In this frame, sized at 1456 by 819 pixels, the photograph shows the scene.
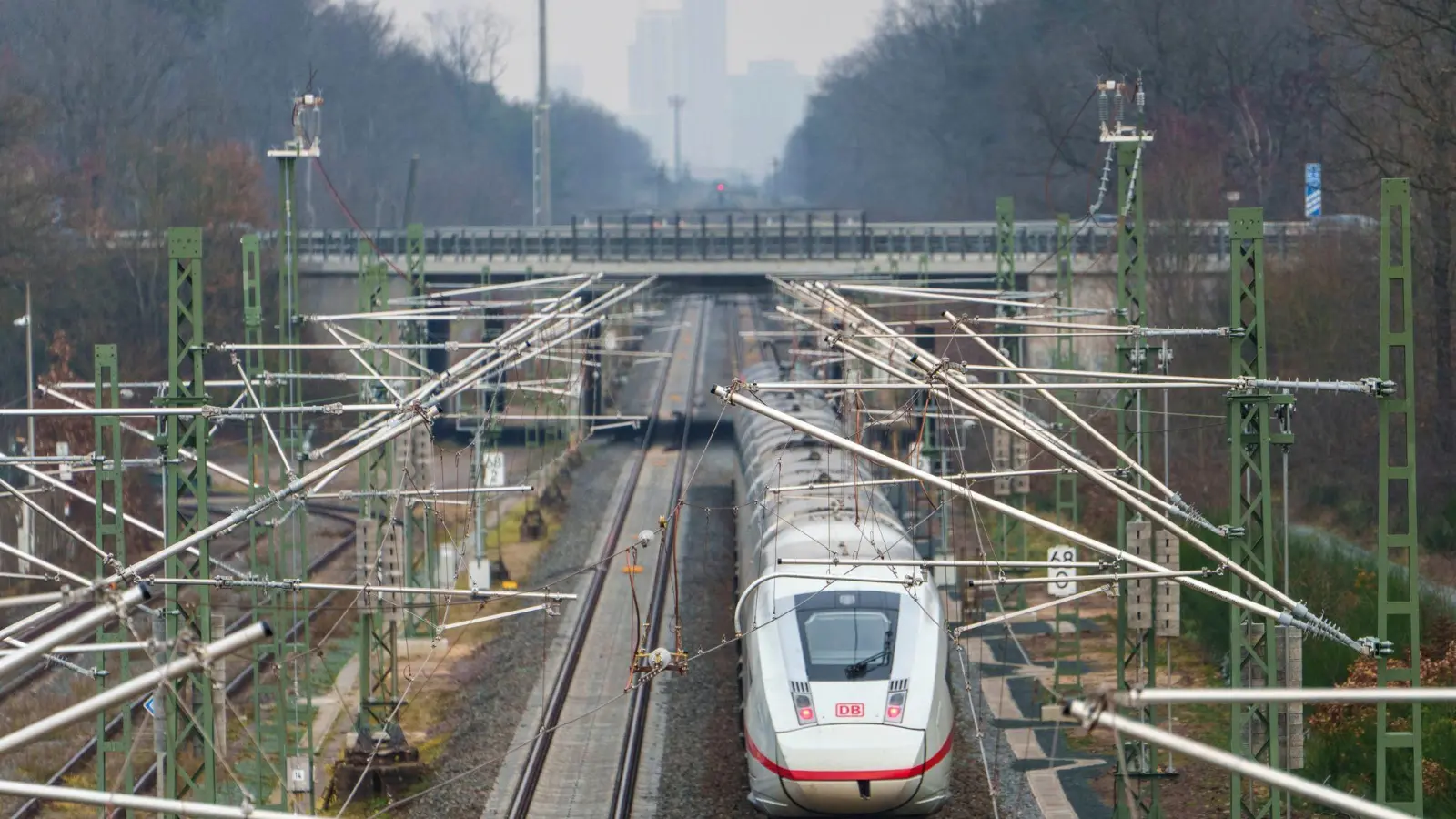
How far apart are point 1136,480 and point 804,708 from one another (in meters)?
4.71

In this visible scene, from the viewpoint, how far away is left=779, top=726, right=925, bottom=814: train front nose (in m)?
17.1

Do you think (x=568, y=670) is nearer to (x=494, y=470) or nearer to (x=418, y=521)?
(x=494, y=470)

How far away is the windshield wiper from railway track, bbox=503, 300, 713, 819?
1976 millimetres

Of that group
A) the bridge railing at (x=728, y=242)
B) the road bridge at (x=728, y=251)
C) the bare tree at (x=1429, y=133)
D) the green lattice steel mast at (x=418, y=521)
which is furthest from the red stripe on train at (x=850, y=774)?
the bridge railing at (x=728, y=242)

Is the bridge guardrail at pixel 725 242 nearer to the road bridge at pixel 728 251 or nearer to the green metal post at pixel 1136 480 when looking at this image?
the road bridge at pixel 728 251

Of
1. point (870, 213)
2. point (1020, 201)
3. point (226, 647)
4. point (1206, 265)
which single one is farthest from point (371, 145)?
point (226, 647)

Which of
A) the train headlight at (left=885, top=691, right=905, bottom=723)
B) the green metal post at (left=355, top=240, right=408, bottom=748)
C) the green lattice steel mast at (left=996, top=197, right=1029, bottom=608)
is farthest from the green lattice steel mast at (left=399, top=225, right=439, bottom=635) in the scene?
the green lattice steel mast at (left=996, top=197, right=1029, bottom=608)

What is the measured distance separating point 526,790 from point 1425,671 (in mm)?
10366

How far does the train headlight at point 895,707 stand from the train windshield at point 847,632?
0.27 meters

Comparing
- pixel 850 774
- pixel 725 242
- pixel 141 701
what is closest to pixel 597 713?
pixel 141 701

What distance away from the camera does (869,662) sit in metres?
18.1

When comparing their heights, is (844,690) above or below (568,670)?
above

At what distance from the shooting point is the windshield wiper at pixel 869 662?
18.0 metres

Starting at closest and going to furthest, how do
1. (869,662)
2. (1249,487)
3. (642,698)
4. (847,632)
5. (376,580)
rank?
(1249,487)
(869,662)
(847,632)
(376,580)
(642,698)
